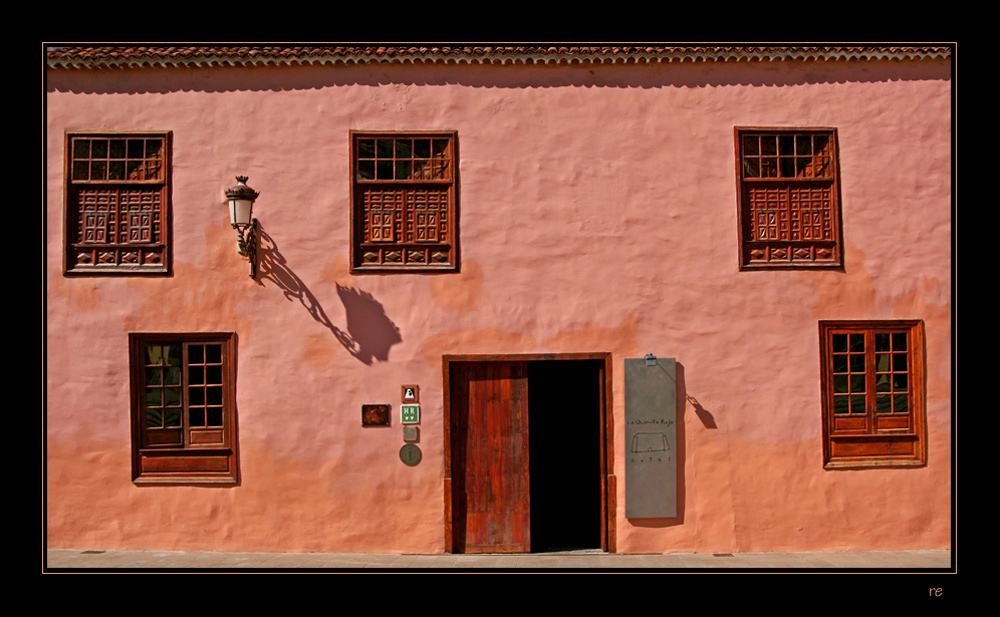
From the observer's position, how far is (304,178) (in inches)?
350

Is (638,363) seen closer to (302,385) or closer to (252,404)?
(302,385)

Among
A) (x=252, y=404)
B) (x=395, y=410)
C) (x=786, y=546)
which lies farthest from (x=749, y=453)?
(x=252, y=404)

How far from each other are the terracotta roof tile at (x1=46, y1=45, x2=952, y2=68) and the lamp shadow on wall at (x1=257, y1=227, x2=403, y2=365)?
75.6 inches

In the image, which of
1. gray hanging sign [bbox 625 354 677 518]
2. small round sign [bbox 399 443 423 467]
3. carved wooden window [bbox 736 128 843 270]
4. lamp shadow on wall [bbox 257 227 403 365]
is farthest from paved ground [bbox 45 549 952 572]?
carved wooden window [bbox 736 128 843 270]

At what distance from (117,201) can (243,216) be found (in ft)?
5.14

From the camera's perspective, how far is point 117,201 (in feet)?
29.3

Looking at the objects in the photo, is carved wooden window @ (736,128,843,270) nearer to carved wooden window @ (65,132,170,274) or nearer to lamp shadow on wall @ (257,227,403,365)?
lamp shadow on wall @ (257,227,403,365)

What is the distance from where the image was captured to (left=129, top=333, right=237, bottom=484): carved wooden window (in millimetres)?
8781

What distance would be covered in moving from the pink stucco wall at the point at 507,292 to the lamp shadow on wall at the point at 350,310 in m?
0.02

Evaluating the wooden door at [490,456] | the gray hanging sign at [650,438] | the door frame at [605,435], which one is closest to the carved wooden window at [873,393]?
the gray hanging sign at [650,438]

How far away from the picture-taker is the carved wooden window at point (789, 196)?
898 cm

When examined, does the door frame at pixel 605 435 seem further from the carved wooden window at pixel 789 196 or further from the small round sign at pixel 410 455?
the carved wooden window at pixel 789 196

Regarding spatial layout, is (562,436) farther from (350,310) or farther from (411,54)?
(411,54)

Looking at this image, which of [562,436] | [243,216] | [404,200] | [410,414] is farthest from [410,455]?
[562,436]
